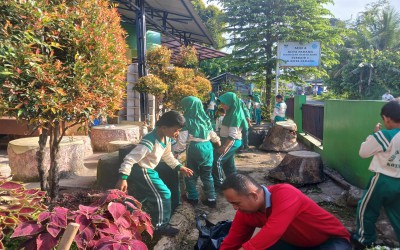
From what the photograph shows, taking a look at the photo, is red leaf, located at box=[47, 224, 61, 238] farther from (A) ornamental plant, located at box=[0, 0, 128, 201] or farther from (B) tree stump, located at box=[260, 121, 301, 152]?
(B) tree stump, located at box=[260, 121, 301, 152]

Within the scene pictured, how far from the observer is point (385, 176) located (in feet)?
9.99

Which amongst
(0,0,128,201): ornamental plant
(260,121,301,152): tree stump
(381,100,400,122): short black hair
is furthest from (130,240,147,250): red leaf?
(260,121,301,152): tree stump

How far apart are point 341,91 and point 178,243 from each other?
24.0 m

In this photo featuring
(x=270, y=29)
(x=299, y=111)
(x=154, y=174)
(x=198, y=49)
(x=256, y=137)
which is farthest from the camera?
(x=198, y=49)

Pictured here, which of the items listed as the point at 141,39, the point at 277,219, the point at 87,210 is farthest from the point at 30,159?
the point at 141,39

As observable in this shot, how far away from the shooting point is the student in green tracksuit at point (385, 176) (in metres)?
2.99

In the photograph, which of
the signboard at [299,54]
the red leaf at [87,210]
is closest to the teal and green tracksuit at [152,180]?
the red leaf at [87,210]

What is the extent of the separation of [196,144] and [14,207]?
2.70 meters

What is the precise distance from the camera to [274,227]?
205 centimetres

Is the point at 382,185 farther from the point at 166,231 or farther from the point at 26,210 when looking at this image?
the point at 26,210

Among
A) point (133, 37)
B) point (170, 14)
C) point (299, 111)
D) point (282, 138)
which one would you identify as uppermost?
point (170, 14)

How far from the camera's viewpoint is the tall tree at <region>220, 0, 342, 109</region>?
14375 millimetres

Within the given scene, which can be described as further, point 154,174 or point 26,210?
point 154,174

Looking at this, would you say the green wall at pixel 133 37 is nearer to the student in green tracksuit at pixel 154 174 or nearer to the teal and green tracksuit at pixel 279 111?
the teal and green tracksuit at pixel 279 111
